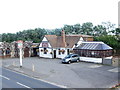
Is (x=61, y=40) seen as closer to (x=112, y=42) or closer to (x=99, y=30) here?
(x=112, y=42)

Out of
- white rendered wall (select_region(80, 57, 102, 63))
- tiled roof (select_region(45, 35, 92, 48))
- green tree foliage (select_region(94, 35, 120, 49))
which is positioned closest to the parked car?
white rendered wall (select_region(80, 57, 102, 63))

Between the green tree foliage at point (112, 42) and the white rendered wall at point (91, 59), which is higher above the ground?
the green tree foliage at point (112, 42)

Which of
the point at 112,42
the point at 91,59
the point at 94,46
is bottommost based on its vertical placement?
the point at 91,59

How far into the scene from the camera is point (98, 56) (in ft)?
113

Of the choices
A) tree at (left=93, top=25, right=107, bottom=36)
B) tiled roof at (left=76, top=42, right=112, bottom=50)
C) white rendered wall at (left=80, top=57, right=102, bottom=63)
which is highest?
tree at (left=93, top=25, right=107, bottom=36)

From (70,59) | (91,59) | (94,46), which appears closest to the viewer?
(70,59)

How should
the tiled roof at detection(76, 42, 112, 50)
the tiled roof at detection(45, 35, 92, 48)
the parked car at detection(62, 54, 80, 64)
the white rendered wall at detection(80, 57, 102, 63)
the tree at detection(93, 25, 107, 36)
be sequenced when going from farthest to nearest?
the tree at detection(93, 25, 107, 36) → the tiled roof at detection(45, 35, 92, 48) → the tiled roof at detection(76, 42, 112, 50) → the parked car at detection(62, 54, 80, 64) → the white rendered wall at detection(80, 57, 102, 63)

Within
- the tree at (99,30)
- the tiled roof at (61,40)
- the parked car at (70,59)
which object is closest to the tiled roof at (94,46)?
the tiled roof at (61,40)

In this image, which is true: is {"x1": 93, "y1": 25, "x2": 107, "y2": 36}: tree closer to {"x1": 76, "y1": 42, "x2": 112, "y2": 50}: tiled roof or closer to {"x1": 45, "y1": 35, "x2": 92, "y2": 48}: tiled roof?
{"x1": 45, "y1": 35, "x2": 92, "y2": 48}: tiled roof

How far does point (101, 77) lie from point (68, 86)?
5874 millimetres

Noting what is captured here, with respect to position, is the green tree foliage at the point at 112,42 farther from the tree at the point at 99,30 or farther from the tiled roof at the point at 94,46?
the tree at the point at 99,30

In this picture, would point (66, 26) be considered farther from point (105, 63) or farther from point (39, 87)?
point (39, 87)

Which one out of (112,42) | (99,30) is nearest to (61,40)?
(112,42)

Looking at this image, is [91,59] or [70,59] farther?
[91,59]
